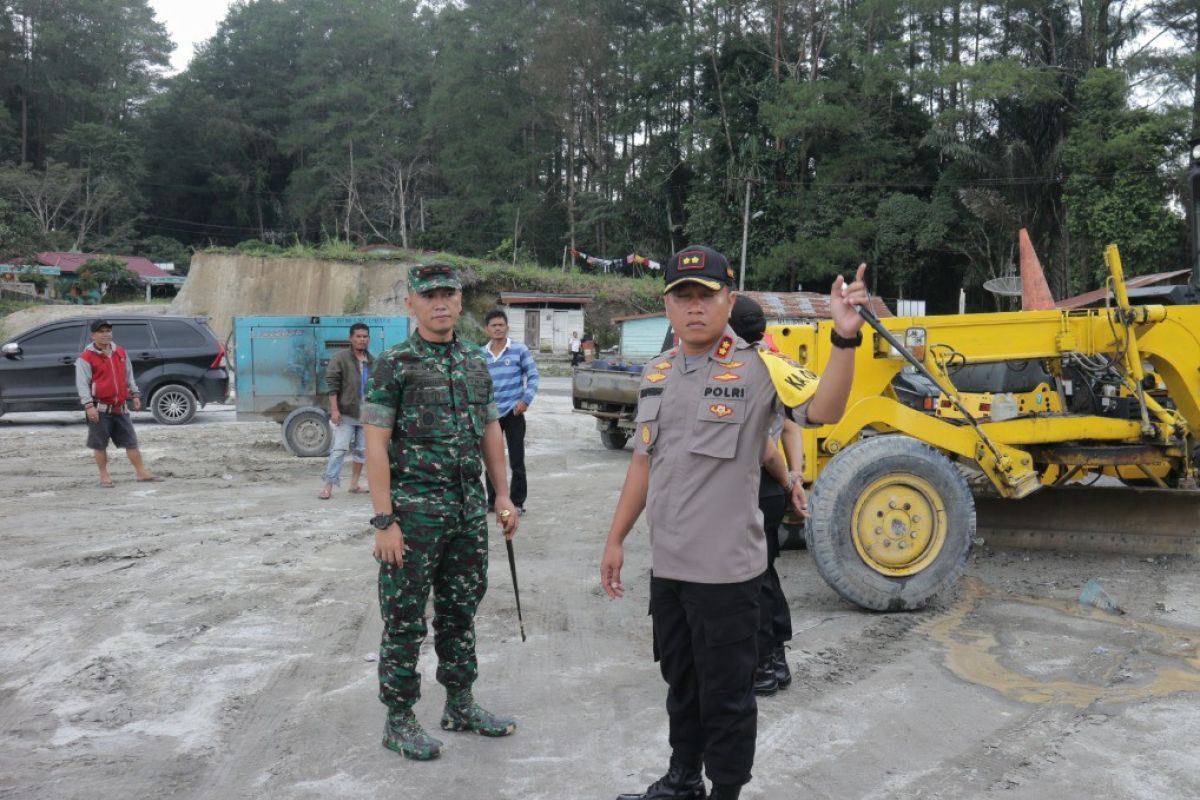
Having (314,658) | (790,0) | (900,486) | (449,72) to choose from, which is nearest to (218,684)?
(314,658)

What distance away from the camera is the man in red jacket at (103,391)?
9.50m

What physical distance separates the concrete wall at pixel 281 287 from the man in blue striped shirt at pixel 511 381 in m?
30.5

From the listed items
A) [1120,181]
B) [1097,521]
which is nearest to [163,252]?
[1120,181]

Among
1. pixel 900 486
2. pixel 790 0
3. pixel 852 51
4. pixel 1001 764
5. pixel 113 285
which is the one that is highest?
pixel 790 0

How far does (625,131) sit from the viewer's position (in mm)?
51188

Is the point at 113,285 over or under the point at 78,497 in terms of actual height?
over

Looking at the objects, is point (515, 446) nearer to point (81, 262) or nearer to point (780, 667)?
point (780, 667)

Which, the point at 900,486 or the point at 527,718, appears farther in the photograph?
the point at 900,486

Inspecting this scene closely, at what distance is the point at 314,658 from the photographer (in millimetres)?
4648

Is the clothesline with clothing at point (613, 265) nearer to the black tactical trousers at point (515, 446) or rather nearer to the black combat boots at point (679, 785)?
the black tactical trousers at point (515, 446)

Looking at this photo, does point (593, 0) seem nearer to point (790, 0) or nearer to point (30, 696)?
point (790, 0)

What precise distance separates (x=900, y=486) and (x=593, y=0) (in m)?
51.2

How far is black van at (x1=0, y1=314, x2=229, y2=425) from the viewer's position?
1460 centimetres

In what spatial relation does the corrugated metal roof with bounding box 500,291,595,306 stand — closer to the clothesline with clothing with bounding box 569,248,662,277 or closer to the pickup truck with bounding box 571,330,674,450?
the clothesline with clothing with bounding box 569,248,662,277
